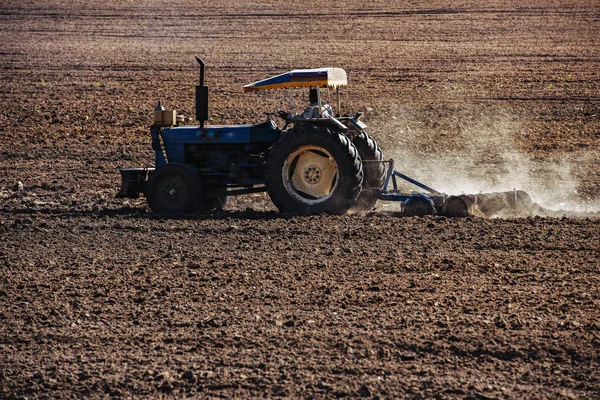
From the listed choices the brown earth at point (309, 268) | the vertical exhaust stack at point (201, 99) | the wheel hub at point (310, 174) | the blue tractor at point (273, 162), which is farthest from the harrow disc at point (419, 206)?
the vertical exhaust stack at point (201, 99)

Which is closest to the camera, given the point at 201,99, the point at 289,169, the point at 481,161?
the point at 289,169

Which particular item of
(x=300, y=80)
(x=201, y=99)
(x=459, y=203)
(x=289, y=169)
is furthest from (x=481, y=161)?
(x=201, y=99)

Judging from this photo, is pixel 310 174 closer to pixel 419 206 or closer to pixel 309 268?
pixel 419 206

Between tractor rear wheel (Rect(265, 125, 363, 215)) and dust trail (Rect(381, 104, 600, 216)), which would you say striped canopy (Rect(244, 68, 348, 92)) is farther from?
dust trail (Rect(381, 104, 600, 216))

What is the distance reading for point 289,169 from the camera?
36.8ft

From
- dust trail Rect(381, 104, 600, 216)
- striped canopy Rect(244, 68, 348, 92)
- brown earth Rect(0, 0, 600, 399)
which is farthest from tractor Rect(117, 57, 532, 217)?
dust trail Rect(381, 104, 600, 216)

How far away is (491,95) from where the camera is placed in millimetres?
Answer: 20719

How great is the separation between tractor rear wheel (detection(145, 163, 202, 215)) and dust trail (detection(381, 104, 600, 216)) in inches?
102

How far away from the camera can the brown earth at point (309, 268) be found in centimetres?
642

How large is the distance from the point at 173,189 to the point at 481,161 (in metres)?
5.48

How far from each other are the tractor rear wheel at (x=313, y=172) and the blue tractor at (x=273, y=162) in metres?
0.01

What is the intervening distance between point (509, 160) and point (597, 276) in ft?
21.6

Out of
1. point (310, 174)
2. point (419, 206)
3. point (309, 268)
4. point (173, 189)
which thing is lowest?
point (309, 268)

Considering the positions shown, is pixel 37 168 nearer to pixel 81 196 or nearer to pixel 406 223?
pixel 81 196
